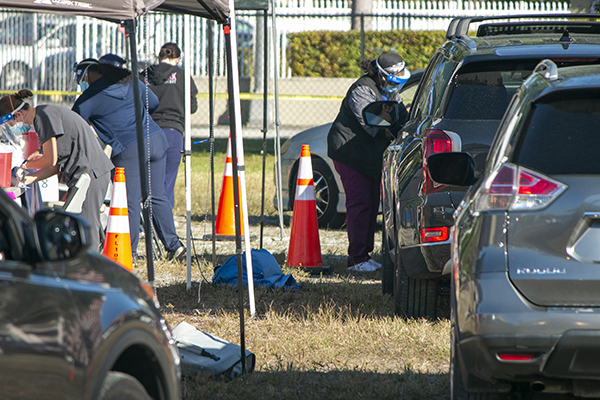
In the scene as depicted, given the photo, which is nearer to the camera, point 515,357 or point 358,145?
point 515,357

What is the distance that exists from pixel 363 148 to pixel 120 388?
482 cm

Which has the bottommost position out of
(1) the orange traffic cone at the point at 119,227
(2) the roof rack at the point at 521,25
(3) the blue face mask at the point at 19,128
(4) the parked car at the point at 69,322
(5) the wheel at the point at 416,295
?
(5) the wheel at the point at 416,295

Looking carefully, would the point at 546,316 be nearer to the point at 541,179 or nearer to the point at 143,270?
the point at 541,179

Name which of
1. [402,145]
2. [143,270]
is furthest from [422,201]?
[143,270]

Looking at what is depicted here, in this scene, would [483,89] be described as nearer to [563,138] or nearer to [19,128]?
[563,138]

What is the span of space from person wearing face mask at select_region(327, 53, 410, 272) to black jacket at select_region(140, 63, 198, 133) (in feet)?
7.39

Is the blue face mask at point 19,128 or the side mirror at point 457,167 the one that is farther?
the blue face mask at point 19,128

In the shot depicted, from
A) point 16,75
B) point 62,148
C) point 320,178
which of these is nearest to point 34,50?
point 16,75

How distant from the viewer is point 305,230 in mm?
7305

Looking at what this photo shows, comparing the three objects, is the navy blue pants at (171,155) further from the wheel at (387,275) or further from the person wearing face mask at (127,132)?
the wheel at (387,275)

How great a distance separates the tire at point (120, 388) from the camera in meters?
2.27

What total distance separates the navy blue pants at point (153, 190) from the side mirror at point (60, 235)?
512 cm

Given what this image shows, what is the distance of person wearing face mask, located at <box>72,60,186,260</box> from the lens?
704 cm

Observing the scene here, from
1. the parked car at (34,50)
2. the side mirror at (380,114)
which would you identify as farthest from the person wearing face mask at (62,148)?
the parked car at (34,50)
